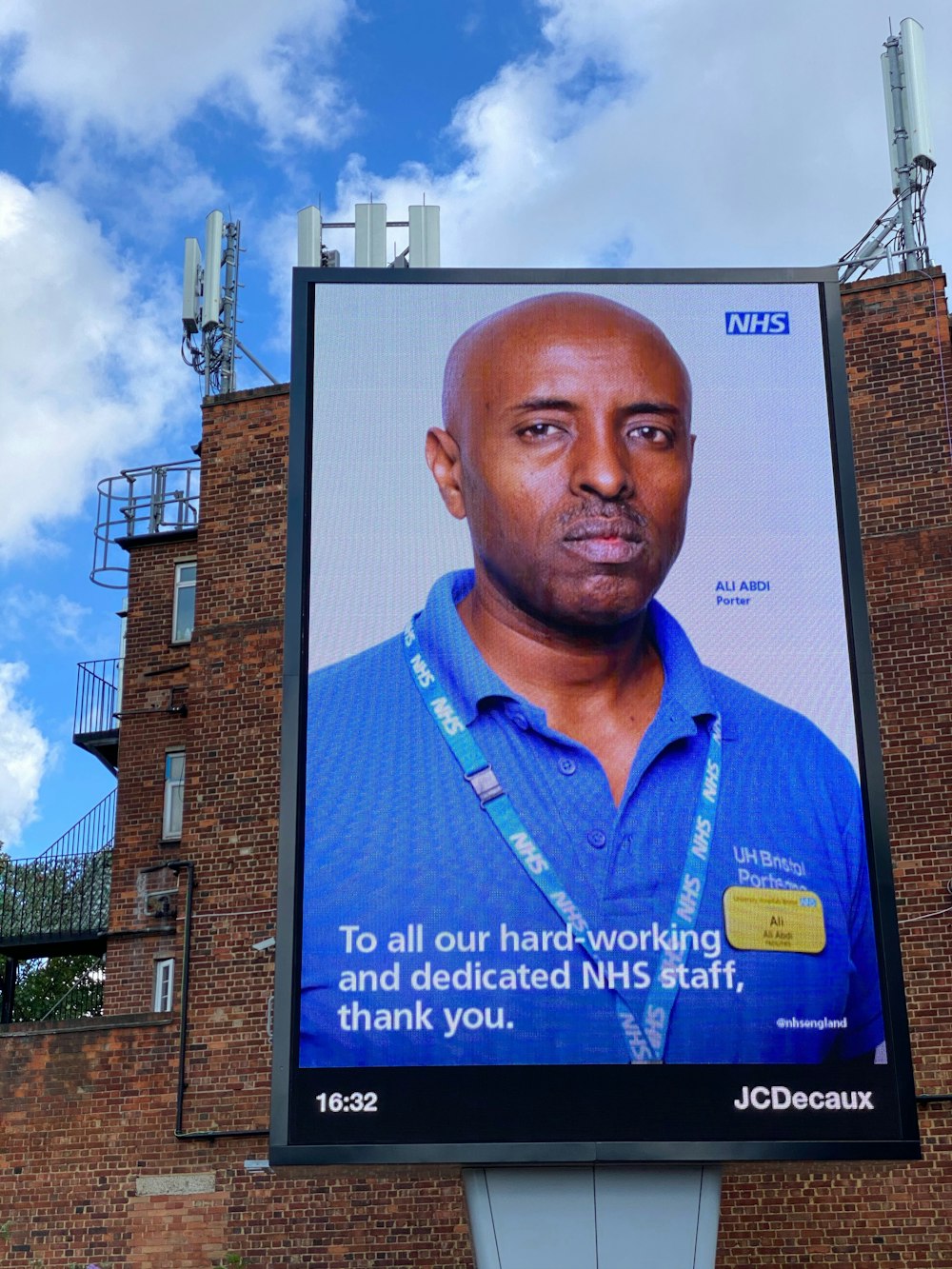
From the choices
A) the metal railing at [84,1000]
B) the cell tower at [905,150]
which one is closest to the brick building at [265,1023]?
the cell tower at [905,150]

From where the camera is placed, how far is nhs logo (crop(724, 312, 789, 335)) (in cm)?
1247

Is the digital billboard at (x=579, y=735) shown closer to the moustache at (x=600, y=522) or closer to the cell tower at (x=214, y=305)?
the moustache at (x=600, y=522)

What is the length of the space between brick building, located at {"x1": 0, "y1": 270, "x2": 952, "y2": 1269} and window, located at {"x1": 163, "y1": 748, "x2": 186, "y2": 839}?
296 centimetres

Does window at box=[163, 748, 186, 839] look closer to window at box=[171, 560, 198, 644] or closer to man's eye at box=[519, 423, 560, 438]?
window at box=[171, 560, 198, 644]

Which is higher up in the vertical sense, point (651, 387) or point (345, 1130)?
point (651, 387)

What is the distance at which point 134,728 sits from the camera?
63.5ft

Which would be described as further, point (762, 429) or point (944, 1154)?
point (944, 1154)

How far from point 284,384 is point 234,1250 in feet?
26.2

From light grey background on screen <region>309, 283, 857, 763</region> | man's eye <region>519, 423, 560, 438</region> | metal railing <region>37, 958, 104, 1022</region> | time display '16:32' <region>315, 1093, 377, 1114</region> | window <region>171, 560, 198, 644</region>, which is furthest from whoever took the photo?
metal railing <region>37, 958, 104, 1022</region>

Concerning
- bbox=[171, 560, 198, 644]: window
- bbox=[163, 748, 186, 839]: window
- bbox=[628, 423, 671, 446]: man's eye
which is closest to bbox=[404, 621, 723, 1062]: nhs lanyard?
bbox=[628, 423, 671, 446]: man's eye

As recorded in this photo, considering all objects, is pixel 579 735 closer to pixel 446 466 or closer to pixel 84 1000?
pixel 446 466

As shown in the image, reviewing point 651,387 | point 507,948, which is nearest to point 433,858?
point 507,948

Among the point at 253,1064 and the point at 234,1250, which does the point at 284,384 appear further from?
the point at 234,1250

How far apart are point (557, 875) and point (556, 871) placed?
0.08 ft
